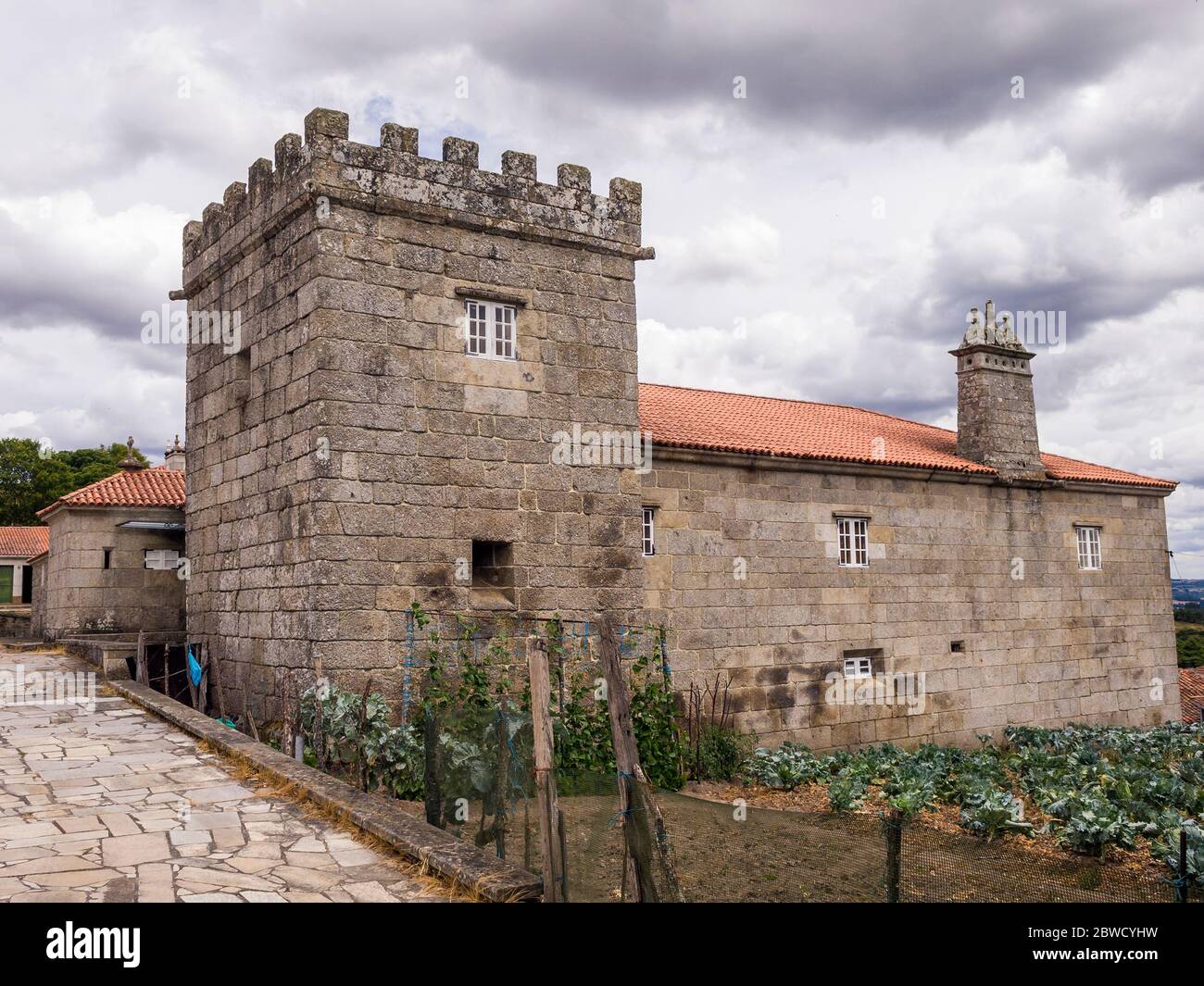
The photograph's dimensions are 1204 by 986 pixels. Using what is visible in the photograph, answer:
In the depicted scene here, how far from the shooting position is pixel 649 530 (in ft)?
45.1

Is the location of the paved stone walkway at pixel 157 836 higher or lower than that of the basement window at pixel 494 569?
lower

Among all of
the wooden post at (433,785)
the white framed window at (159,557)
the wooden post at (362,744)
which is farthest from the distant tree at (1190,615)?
the wooden post at (433,785)

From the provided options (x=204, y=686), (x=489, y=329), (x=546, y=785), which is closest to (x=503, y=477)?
(x=489, y=329)

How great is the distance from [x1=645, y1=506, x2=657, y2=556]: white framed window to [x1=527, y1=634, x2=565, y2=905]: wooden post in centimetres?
782

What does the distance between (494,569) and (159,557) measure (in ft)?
23.2

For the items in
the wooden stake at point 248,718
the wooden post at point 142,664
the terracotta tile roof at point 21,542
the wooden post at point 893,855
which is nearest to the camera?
the wooden post at point 893,855

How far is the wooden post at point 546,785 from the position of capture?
5.36 meters

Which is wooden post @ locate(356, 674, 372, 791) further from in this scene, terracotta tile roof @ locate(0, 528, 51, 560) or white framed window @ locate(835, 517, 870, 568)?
terracotta tile roof @ locate(0, 528, 51, 560)

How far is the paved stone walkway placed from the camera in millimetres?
5379

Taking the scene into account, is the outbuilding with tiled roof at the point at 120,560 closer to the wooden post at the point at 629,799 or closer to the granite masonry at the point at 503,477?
the granite masonry at the point at 503,477

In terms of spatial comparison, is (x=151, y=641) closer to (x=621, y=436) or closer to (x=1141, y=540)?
(x=621, y=436)

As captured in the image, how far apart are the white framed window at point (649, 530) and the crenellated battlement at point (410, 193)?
10.8ft

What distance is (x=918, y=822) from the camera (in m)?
10.9

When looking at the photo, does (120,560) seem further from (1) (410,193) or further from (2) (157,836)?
(2) (157,836)
